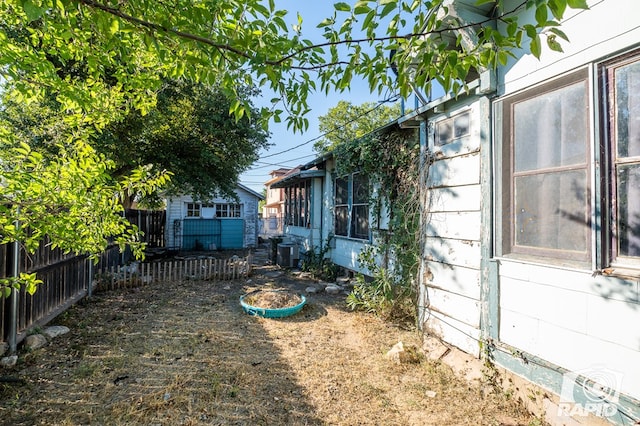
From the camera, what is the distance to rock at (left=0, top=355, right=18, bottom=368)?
322 centimetres

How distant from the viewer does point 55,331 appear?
412 centimetres

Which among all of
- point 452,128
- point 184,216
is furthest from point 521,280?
point 184,216

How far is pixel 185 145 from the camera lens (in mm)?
9664

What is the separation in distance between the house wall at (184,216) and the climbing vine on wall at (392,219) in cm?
965

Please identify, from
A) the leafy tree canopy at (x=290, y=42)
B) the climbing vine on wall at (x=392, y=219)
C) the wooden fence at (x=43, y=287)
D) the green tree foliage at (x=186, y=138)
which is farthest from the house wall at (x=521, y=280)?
the green tree foliage at (x=186, y=138)

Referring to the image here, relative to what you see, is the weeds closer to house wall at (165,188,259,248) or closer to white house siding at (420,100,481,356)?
white house siding at (420,100,481,356)

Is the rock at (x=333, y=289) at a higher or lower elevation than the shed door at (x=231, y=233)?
lower

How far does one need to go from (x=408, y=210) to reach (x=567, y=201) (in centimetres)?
211

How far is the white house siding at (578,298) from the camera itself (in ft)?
6.88

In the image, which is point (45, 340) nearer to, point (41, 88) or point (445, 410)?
point (41, 88)

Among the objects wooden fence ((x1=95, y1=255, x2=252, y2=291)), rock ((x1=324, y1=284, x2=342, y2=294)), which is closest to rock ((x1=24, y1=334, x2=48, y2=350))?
wooden fence ((x1=95, y1=255, x2=252, y2=291))

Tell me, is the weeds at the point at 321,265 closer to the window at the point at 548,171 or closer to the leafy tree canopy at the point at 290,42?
the window at the point at 548,171

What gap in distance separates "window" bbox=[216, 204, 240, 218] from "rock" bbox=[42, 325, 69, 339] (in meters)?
11.9

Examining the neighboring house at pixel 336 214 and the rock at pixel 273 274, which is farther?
the rock at pixel 273 274
